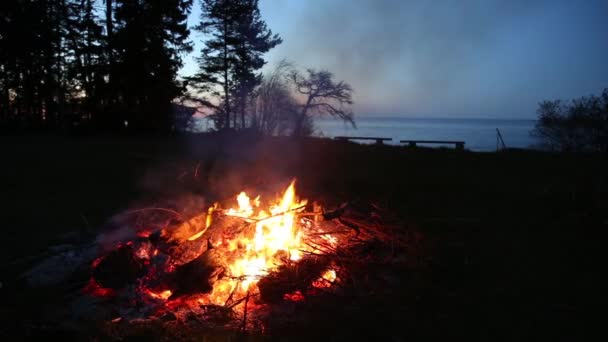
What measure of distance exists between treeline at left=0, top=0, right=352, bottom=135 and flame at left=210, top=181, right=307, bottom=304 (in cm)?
1810

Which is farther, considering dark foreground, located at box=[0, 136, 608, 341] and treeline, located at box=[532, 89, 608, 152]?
treeline, located at box=[532, 89, 608, 152]

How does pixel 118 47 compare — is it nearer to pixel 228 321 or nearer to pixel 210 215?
pixel 210 215

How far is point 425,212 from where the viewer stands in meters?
6.70

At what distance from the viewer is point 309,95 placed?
22594mm

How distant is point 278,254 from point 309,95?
19035 mm

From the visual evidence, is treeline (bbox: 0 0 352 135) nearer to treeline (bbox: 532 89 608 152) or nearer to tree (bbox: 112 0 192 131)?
tree (bbox: 112 0 192 131)

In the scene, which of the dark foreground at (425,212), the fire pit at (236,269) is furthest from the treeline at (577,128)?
the fire pit at (236,269)

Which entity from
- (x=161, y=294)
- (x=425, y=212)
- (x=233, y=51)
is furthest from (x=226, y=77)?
(x=161, y=294)

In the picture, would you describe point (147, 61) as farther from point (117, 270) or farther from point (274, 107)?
point (117, 270)

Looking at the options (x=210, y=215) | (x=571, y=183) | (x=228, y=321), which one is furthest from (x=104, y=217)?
(x=571, y=183)

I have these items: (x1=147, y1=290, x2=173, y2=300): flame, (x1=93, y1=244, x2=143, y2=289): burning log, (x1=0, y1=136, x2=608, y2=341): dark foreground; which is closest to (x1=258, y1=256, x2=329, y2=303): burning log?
(x1=0, y1=136, x2=608, y2=341): dark foreground

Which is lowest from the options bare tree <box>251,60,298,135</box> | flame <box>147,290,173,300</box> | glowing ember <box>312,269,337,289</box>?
flame <box>147,290,173,300</box>

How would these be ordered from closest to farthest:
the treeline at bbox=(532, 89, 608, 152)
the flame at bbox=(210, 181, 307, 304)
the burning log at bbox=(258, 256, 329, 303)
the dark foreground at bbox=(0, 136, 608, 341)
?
the dark foreground at bbox=(0, 136, 608, 341) → the burning log at bbox=(258, 256, 329, 303) → the flame at bbox=(210, 181, 307, 304) → the treeline at bbox=(532, 89, 608, 152)

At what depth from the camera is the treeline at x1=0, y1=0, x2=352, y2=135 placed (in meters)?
20.3
